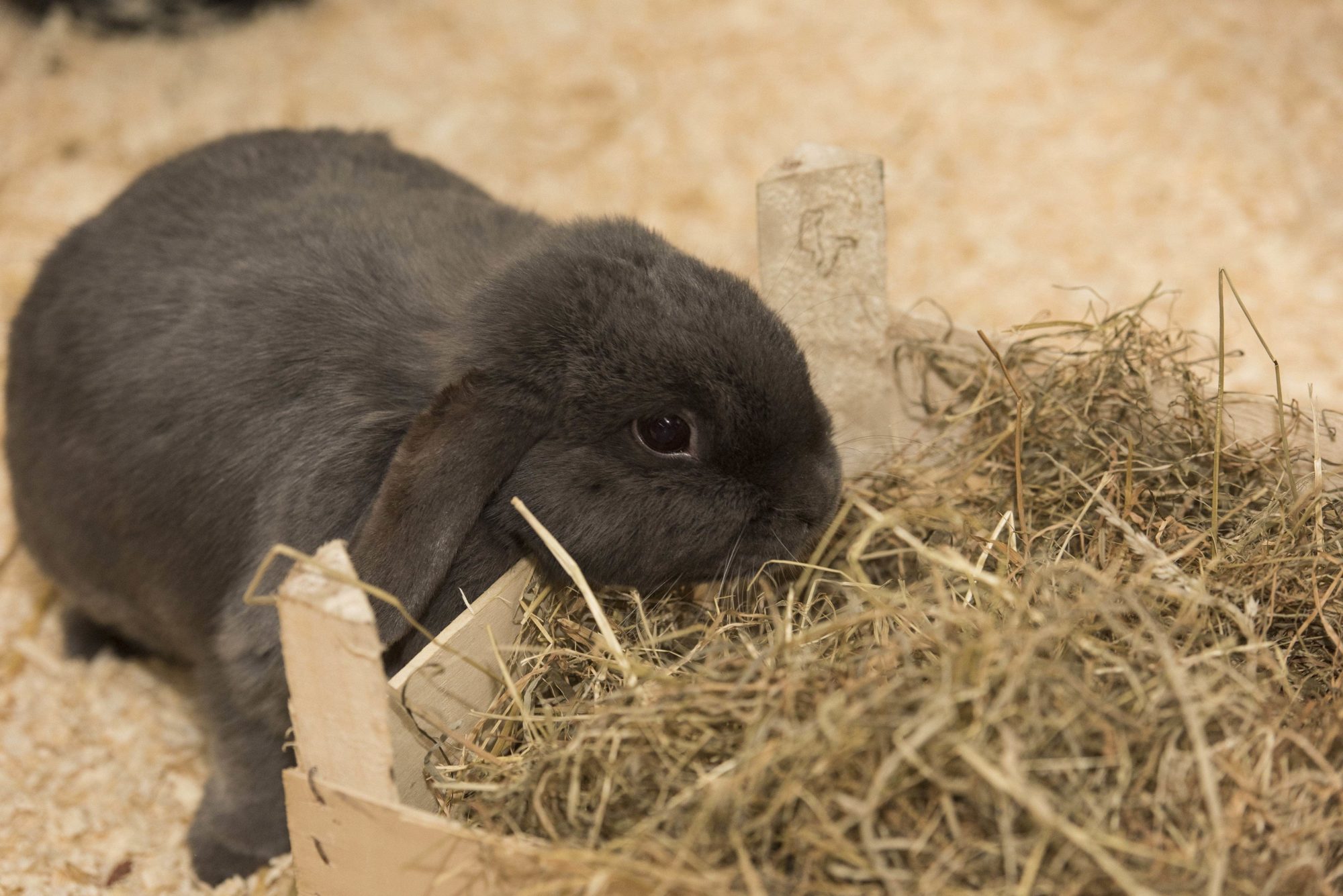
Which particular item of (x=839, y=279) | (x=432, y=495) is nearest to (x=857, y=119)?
(x=839, y=279)

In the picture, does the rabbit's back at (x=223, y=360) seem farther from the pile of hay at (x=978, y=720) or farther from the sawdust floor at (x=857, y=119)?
the sawdust floor at (x=857, y=119)

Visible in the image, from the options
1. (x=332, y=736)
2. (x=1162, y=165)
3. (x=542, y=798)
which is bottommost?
(x=542, y=798)

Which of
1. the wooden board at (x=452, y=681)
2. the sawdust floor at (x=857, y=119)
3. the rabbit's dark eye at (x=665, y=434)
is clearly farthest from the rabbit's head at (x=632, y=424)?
the sawdust floor at (x=857, y=119)

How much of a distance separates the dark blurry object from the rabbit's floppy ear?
4.74 m

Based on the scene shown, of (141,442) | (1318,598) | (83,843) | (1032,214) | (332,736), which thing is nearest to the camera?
(332,736)

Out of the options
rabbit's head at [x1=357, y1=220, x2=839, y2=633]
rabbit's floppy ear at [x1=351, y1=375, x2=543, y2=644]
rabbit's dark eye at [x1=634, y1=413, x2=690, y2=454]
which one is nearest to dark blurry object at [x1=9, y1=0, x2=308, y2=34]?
rabbit's head at [x1=357, y1=220, x2=839, y2=633]

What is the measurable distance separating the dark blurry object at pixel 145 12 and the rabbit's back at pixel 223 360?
3.28m

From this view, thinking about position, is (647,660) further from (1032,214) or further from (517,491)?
(1032,214)

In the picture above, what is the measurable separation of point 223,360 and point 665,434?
3.34 ft

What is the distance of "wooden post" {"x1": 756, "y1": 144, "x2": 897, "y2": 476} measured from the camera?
9.12 feet

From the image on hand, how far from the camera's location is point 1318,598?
86.7 inches

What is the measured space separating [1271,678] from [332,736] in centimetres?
159

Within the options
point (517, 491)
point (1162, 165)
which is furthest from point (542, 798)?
point (1162, 165)

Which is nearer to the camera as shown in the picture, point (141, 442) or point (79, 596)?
point (141, 442)
